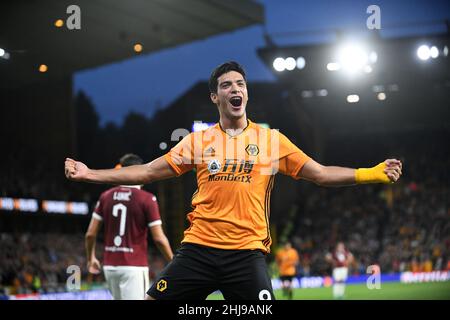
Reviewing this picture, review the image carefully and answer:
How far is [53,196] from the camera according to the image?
31109mm

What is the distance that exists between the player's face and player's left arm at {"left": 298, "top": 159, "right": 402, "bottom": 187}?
2.22 ft

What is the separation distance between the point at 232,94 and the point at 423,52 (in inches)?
860

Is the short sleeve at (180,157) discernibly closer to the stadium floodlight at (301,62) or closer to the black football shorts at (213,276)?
the black football shorts at (213,276)

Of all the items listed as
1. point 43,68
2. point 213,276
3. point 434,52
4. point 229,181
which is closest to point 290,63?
point 434,52

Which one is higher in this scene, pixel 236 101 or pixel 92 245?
pixel 236 101

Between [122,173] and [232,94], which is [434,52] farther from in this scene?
[122,173]

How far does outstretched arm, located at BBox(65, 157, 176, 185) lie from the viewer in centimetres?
532

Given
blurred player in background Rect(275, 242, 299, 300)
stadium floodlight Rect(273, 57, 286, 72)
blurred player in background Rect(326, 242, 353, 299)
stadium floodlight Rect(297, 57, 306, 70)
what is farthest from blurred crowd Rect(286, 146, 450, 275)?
blurred player in background Rect(275, 242, 299, 300)

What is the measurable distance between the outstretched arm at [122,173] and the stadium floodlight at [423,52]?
22.0 meters

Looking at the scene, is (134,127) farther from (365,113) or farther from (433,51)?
(433,51)

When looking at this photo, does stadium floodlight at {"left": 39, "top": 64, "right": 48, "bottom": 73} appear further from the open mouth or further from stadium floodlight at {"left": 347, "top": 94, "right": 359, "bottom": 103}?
the open mouth

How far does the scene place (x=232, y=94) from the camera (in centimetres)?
557
